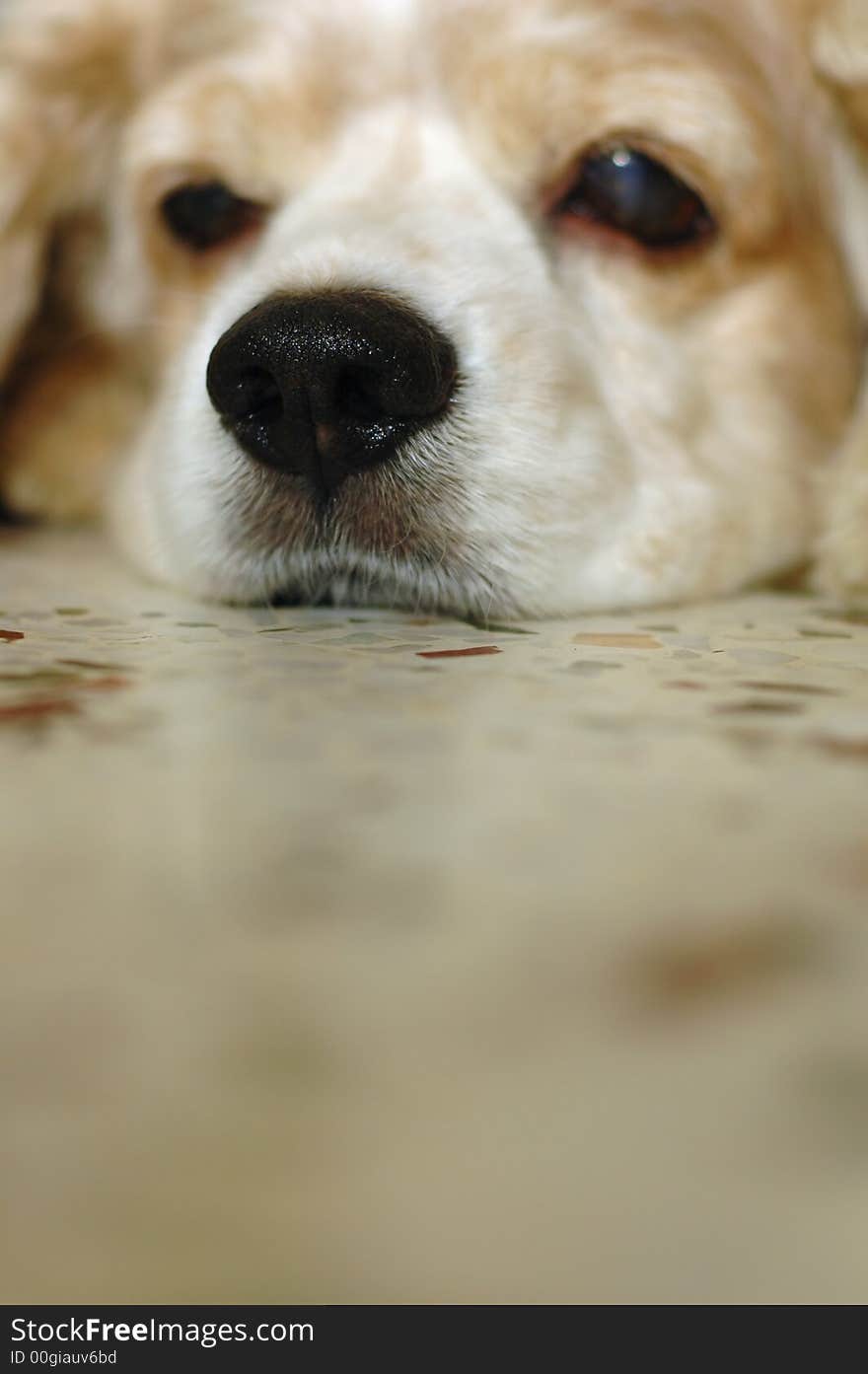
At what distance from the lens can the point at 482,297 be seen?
128 cm

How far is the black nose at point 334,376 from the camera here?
3.69ft

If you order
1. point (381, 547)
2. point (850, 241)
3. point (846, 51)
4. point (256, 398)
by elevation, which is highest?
point (846, 51)

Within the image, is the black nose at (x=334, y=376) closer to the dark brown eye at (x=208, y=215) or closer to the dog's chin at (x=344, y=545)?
the dog's chin at (x=344, y=545)

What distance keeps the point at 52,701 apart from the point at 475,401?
0.61m

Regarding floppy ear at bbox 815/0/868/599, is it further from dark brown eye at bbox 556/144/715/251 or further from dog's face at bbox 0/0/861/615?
dark brown eye at bbox 556/144/715/251

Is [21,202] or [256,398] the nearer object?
[256,398]

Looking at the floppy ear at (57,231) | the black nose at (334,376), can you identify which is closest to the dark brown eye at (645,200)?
the black nose at (334,376)

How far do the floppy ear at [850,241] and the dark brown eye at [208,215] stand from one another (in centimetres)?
67

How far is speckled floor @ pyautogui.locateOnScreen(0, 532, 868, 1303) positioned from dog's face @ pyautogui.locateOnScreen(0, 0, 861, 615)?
0.54m

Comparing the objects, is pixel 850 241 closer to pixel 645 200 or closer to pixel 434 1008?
pixel 645 200

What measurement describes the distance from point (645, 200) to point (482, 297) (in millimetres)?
274

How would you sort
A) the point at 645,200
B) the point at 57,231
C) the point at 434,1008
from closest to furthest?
the point at 434,1008 → the point at 645,200 → the point at 57,231

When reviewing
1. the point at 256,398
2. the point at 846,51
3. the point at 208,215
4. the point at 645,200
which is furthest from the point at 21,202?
the point at 846,51

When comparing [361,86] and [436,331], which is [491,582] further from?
[361,86]
